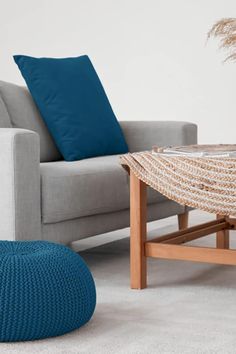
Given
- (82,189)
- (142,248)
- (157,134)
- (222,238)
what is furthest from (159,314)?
(157,134)

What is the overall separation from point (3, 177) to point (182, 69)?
131 inches

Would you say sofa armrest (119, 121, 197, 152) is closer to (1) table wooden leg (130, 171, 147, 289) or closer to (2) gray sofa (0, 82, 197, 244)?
(2) gray sofa (0, 82, 197, 244)

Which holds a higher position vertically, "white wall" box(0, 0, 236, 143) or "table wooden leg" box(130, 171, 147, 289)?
"white wall" box(0, 0, 236, 143)

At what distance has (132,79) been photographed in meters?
6.26

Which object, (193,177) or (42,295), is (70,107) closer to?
(193,177)

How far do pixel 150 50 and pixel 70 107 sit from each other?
2407 mm

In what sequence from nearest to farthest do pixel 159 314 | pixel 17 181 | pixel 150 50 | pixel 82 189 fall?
1. pixel 159 314
2. pixel 17 181
3. pixel 82 189
4. pixel 150 50

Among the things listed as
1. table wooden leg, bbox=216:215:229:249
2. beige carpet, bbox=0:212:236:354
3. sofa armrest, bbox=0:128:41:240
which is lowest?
beige carpet, bbox=0:212:236:354

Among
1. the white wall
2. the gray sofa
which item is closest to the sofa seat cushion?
the gray sofa

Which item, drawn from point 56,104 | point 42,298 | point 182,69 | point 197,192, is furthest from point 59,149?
point 182,69

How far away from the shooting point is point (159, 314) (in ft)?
8.36

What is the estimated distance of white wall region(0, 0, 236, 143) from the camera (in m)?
5.90

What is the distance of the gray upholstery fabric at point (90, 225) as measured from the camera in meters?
3.14

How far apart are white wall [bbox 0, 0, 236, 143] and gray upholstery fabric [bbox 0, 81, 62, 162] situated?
7.32 ft
